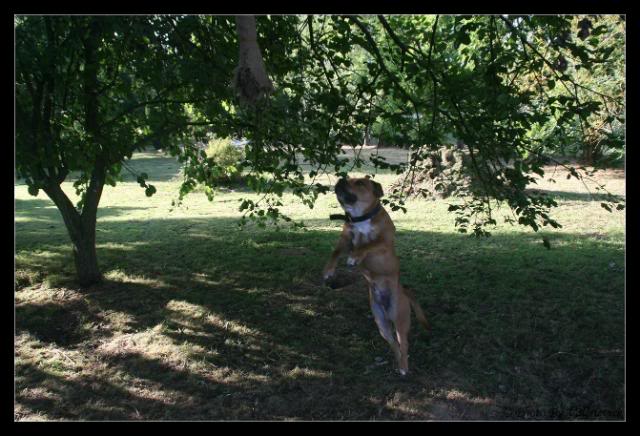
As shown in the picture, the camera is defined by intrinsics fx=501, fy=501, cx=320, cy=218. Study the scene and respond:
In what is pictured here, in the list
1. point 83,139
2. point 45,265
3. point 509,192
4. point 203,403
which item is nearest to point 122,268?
point 45,265

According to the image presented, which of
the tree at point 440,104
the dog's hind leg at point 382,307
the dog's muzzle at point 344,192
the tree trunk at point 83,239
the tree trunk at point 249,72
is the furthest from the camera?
the tree trunk at point 83,239

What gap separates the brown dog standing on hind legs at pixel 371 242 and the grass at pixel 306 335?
1.11 m

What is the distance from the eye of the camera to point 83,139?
630cm

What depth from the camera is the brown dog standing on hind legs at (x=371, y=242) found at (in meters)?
3.81

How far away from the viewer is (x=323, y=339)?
235 inches

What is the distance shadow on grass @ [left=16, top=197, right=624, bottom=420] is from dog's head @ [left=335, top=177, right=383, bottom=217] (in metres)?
2.01

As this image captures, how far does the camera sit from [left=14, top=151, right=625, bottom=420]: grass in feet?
15.7

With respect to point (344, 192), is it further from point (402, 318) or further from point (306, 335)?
point (306, 335)

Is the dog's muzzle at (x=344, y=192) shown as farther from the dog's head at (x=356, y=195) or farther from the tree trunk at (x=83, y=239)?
the tree trunk at (x=83, y=239)

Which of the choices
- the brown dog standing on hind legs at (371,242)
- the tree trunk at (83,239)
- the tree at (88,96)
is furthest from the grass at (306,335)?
the tree at (88,96)

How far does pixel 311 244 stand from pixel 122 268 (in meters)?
3.46

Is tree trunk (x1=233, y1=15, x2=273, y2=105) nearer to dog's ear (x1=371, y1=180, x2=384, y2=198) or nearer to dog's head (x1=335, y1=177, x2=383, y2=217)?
dog's head (x1=335, y1=177, x2=383, y2=217)

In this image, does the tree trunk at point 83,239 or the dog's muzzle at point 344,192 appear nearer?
the dog's muzzle at point 344,192

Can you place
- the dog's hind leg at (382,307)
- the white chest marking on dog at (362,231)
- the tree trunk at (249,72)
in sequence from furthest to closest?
the dog's hind leg at (382,307), the white chest marking on dog at (362,231), the tree trunk at (249,72)
